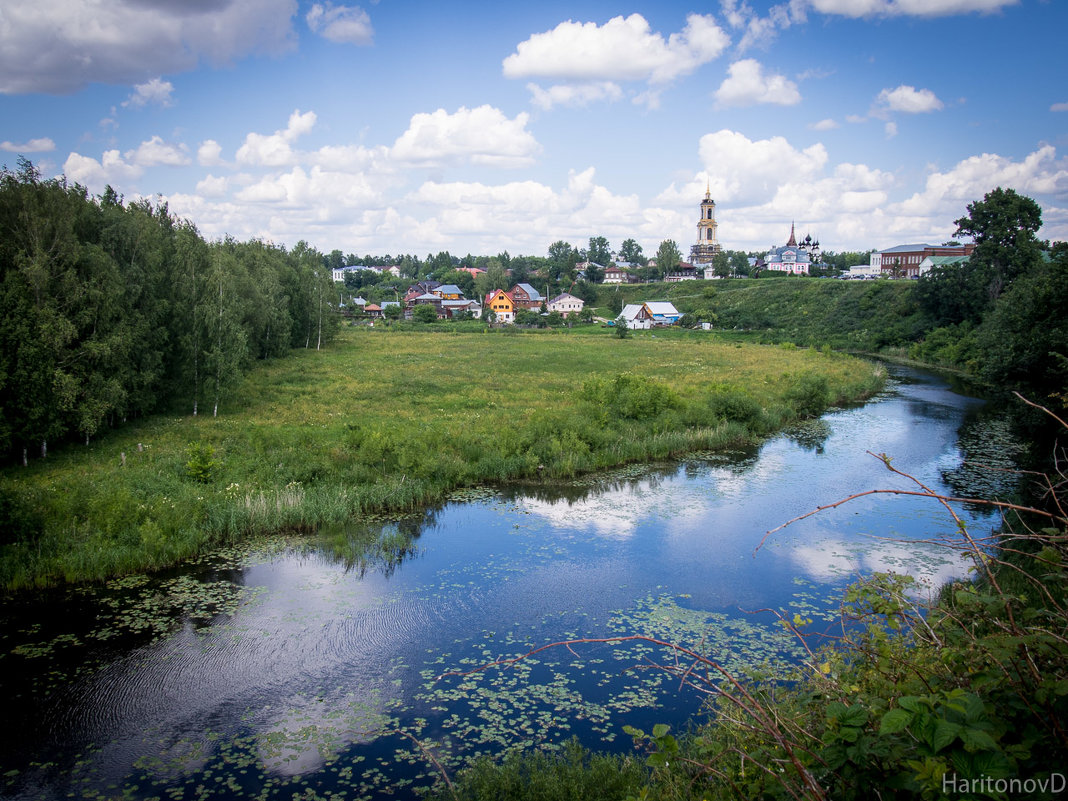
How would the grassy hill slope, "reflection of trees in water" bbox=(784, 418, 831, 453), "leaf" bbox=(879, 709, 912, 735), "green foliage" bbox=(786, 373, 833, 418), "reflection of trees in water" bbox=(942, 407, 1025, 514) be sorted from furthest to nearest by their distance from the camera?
1. the grassy hill slope
2. "green foliage" bbox=(786, 373, 833, 418)
3. "reflection of trees in water" bbox=(784, 418, 831, 453)
4. "reflection of trees in water" bbox=(942, 407, 1025, 514)
5. "leaf" bbox=(879, 709, 912, 735)

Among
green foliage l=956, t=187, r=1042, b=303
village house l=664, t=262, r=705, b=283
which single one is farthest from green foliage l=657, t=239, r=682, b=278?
green foliage l=956, t=187, r=1042, b=303

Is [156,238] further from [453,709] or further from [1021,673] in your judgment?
[1021,673]

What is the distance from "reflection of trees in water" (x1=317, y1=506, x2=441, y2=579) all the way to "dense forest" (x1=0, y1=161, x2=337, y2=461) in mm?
9919

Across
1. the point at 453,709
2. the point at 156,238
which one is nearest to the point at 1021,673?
the point at 453,709

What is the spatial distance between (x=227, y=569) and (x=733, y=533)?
39.5 feet

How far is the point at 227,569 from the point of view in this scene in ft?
47.2

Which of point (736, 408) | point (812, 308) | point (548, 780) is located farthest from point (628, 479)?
point (812, 308)

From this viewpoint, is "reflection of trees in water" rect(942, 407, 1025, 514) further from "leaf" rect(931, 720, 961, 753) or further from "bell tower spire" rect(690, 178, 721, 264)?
"bell tower spire" rect(690, 178, 721, 264)

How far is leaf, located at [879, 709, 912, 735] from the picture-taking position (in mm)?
3270

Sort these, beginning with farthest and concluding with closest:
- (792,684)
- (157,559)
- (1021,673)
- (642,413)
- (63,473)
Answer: (642,413) < (63,473) < (157,559) < (792,684) < (1021,673)

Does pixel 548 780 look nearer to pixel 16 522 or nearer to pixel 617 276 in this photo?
pixel 16 522

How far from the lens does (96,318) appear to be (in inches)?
826

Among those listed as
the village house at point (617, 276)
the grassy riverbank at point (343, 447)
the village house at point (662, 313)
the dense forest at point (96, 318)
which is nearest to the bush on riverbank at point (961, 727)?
the grassy riverbank at point (343, 447)

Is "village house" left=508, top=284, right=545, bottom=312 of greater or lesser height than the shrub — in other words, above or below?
above
